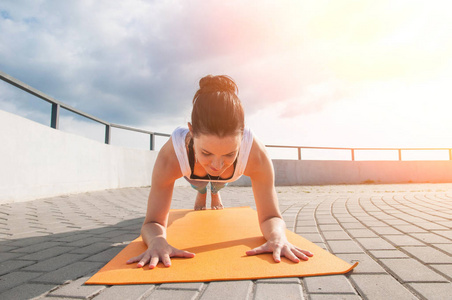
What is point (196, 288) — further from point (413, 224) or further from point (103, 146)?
point (103, 146)

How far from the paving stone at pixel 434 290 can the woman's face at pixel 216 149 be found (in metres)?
1.21

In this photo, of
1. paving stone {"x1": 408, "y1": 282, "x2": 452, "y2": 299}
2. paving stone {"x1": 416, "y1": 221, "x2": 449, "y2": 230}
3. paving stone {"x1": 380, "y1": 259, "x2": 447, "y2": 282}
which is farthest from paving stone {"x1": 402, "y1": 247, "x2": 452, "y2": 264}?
paving stone {"x1": 416, "y1": 221, "x2": 449, "y2": 230}

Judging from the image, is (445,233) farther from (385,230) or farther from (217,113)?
(217,113)

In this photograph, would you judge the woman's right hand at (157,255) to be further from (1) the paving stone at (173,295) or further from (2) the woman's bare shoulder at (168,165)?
(2) the woman's bare shoulder at (168,165)

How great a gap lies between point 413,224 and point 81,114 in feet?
24.3

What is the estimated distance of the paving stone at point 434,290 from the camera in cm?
134

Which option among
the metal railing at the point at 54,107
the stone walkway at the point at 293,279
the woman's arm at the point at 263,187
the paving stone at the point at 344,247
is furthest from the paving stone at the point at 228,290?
the metal railing at the point at 54,107

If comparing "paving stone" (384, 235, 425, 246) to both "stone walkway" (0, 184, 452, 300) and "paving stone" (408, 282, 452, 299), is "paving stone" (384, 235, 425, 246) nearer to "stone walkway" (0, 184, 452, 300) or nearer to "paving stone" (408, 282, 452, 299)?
→ "stone walkway" (0, 184, 452, 300)

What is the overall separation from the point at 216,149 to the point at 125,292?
3.02ft

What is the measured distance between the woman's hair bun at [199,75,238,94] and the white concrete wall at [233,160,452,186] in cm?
1097

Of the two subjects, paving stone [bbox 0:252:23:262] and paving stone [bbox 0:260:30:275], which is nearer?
paving stone [bbox 0:260:30:275]

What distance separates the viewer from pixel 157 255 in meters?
1.86

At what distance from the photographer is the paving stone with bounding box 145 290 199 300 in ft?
4.43


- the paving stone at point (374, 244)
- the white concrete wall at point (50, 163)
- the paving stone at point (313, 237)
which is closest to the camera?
the paving stone at point (374, 244)
